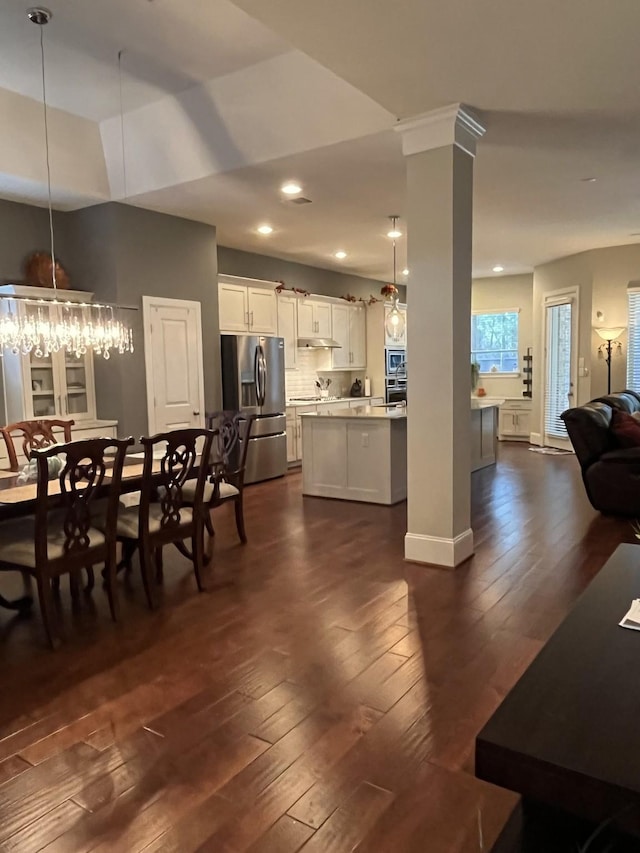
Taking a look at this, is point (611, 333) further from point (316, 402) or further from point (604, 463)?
point (316, 402)

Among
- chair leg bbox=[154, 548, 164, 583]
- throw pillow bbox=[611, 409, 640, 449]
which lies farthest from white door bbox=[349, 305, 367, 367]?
chair leg bbox=[154, 548, 164, 583]

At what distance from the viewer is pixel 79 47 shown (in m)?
3.86

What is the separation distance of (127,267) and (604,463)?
451 cm

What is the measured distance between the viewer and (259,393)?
22.6 ft

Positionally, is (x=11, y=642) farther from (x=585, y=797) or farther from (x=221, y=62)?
(x=221, y=62)

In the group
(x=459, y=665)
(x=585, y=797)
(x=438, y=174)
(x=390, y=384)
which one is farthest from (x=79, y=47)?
(x=390, y=384)

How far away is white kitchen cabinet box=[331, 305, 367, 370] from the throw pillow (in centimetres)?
463

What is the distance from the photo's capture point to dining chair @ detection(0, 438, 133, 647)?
2.90m

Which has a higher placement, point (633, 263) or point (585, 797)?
point (633, 263)

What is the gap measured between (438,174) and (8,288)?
3.48 m

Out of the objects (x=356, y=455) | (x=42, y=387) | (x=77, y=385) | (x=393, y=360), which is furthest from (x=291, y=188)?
(x=393, y=360)

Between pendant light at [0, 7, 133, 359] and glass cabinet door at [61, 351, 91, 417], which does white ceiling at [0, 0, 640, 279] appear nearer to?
pendant light at [0, 7, 133, 359]

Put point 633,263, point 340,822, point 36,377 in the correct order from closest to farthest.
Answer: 1. point 340,822
2. point 36,377
3. point 633,263

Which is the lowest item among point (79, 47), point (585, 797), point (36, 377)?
point (585, 797)
